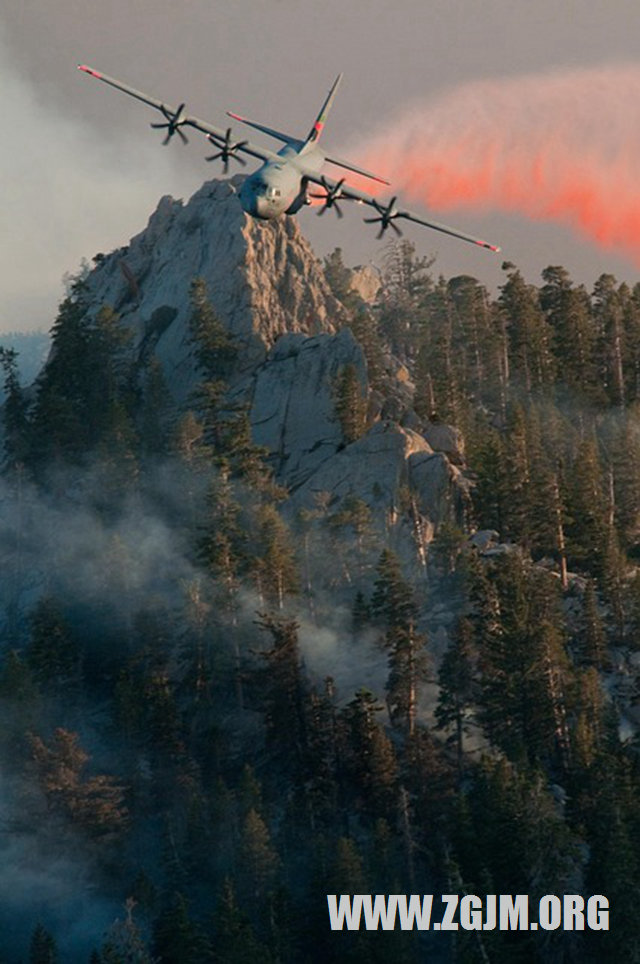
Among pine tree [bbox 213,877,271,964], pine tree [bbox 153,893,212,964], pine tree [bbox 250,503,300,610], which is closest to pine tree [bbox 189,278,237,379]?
pine tree [bbox 250,503,300,610]

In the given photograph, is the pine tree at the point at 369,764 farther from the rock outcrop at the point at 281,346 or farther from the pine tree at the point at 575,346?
the pine tree at the point at 575,346

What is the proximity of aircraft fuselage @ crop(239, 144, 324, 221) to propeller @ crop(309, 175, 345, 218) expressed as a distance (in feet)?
3.08

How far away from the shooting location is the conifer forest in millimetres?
75562

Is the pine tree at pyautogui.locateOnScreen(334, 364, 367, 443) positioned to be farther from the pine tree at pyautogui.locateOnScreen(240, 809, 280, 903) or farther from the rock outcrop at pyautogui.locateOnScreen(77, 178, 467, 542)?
the pine tree at pyautogui.locateOnScreen(240, 809, 280, 903)

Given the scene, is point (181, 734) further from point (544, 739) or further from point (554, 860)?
point (554, 860)

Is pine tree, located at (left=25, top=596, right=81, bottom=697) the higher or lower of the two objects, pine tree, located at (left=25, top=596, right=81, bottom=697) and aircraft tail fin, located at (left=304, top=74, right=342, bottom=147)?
the lower

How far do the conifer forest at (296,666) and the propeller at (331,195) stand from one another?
19.9 meters

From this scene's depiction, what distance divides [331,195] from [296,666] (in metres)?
23.9

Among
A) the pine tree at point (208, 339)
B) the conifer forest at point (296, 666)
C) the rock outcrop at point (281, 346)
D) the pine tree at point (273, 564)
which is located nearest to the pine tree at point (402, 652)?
the conifer forest at point (296, 666)

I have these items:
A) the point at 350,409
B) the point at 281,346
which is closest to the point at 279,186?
the point at 350,409

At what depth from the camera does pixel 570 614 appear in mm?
98688

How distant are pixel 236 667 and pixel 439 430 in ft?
87.9

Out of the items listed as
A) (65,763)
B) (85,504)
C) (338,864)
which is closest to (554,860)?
(338,864)

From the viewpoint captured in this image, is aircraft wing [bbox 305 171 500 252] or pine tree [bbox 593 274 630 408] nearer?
aircraft wing [bbox 305 171 500 252]
